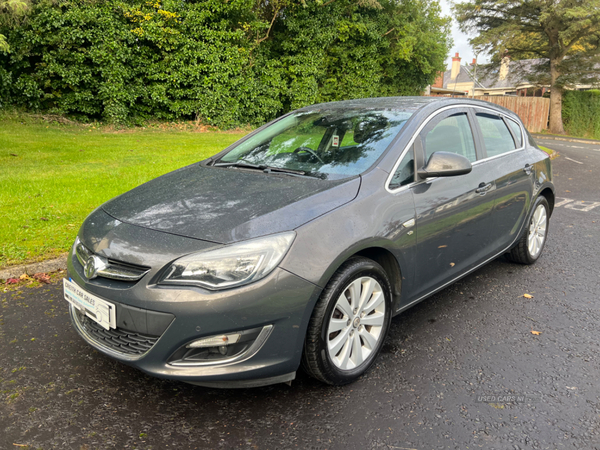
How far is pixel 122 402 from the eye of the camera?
8.59ft

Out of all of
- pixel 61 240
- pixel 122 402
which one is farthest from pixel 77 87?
pixel 122 402

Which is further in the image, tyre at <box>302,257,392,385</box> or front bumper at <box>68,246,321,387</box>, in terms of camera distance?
tyre at <box>302,257,392,385</box>

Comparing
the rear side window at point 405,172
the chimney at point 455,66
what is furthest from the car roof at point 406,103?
the chimney at point 455,66

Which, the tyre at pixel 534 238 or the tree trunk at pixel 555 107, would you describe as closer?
the tyre at pixel 534 238

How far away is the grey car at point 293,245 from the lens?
2.35 m

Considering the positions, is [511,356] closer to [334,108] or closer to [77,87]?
[334,108]

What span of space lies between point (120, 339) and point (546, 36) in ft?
115

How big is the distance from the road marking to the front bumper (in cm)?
675

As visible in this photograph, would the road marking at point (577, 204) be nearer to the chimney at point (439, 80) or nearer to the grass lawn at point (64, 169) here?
the grass lawn at point (64, 169)

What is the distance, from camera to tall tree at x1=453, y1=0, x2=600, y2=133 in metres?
27.9

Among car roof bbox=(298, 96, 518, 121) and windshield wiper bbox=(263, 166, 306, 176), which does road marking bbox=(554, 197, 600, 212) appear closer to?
car roof bbox=(298, 96, 518, 121)

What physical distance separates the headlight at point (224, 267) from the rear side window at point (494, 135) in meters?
2.54

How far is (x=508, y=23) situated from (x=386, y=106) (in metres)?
31.5

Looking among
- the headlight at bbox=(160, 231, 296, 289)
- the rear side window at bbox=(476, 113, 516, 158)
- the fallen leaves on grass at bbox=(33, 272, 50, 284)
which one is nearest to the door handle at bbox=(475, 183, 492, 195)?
the rear side window at bbox=(476, 113, 516, 158)
